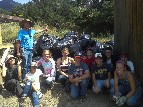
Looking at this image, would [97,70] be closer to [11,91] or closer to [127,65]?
[127,65]

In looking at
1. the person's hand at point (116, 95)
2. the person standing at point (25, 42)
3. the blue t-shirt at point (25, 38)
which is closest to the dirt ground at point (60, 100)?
the person's hand at point (116, 95)

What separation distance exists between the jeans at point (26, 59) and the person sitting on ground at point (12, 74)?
23cm

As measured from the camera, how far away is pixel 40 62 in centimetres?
860

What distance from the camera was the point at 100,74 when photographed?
8164mm

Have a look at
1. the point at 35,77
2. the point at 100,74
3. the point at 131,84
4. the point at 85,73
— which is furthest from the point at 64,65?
the point at 131,84

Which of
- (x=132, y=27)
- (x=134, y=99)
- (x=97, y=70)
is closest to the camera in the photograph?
(x=134, y=99)

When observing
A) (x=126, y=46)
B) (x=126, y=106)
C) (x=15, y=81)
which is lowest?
(x=126, y=106)

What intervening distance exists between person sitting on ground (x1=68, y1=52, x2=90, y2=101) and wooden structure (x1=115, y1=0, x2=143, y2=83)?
1.37 meters

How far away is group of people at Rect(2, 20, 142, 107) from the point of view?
7.66 metres

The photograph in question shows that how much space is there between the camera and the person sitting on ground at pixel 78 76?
8.02m

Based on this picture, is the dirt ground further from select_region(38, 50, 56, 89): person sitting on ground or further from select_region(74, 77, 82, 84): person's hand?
select_region(74, 77, 82, 84): person's hand

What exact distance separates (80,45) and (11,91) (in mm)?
2387

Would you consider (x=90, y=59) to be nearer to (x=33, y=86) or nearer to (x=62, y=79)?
(x=62, y=79)

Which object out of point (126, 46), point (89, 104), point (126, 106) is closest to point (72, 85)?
point (89, 104)
